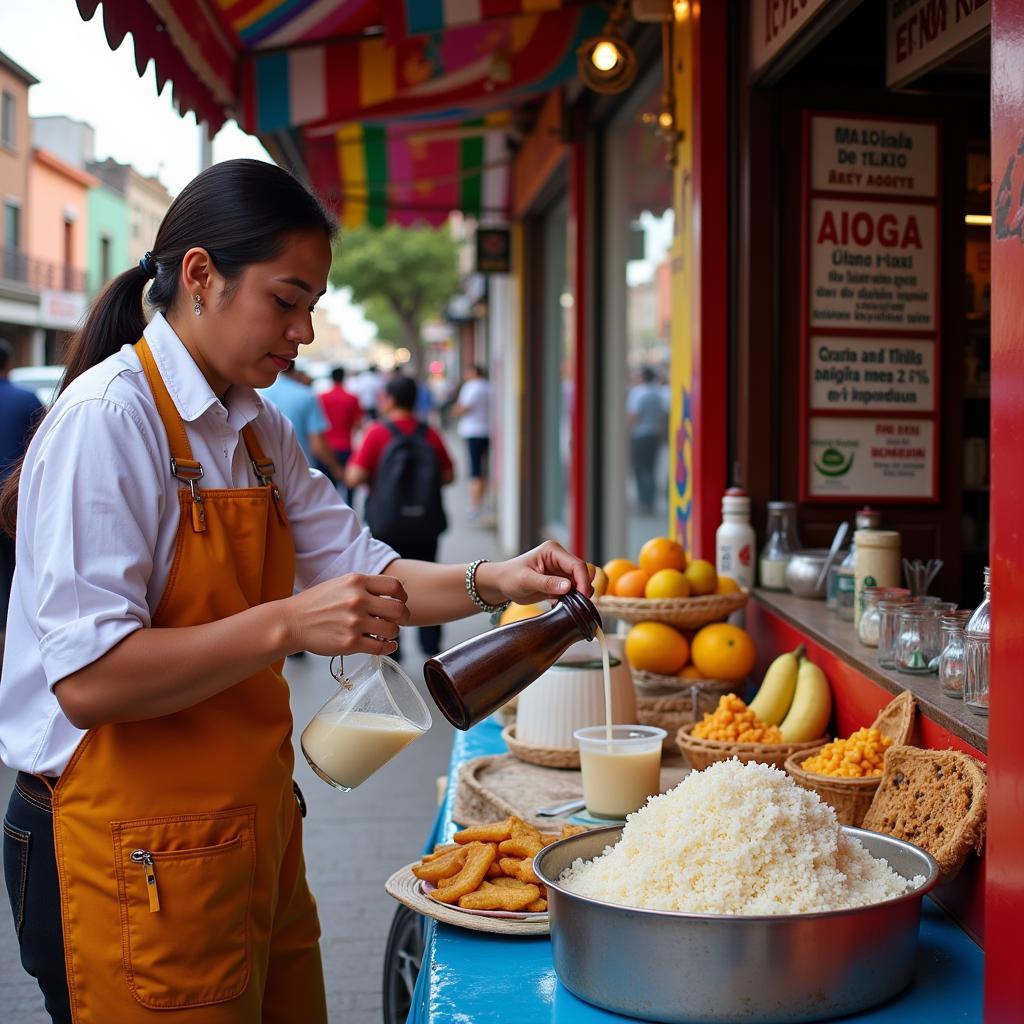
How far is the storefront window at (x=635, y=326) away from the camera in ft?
23.4

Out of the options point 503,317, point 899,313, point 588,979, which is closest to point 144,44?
point 899,313

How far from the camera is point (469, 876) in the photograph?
7.92 ft

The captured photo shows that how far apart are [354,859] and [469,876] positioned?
114 inches

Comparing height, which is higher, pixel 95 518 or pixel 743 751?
pixel 95 518

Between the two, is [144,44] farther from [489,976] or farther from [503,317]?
[503,317]

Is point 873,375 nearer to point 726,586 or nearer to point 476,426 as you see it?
point 726,586

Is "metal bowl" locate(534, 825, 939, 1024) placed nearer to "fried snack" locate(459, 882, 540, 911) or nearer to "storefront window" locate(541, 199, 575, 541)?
"fried snack" locate(459, 882, 540, 911)

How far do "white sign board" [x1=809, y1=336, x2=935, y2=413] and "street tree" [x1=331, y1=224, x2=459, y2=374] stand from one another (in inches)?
1661

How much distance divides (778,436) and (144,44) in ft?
8.73

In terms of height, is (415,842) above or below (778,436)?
below

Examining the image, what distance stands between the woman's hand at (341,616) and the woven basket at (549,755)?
4.90ft

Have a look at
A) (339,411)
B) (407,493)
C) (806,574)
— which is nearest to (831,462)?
(806,574)

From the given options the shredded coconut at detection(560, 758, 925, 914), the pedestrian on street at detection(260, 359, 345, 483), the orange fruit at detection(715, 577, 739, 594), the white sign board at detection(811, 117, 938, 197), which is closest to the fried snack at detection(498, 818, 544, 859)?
the shredded coconut at detection(560, 758, 925, 914)

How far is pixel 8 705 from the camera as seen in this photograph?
2062mm
